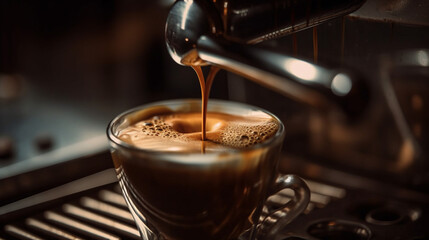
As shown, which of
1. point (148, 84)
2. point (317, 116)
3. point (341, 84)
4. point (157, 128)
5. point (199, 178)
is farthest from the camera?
point (148, 84)

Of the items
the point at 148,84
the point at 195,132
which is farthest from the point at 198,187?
the point at 148,84

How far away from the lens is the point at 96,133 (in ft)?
3.65

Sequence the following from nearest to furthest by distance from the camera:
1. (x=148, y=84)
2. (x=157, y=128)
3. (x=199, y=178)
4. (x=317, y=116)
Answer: (x=199, y=178) < (x=157, y=128) < (x=317, y=116) < (x=148, y=84)

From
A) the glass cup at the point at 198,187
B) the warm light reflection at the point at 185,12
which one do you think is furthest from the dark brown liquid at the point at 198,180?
the warm light reflection at the point at 185,12

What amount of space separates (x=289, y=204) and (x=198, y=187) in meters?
0.13

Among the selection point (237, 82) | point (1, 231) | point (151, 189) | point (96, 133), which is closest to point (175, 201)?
point (151, 189)

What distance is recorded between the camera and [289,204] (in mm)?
480

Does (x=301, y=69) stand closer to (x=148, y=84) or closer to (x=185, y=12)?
(x=185, y=12)

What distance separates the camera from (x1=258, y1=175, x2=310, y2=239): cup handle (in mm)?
469

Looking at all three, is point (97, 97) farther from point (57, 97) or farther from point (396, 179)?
point (396, 179)

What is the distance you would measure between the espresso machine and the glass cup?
0.07 m

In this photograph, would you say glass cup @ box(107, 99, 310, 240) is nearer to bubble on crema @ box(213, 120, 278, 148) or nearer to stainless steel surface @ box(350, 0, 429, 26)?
bubble on crema @ box(213, 120, 278, 148)

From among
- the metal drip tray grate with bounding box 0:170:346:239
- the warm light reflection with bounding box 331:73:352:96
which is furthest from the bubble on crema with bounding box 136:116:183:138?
the warm light reflection with bounding box 331:73:352:96

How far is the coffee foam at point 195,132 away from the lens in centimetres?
43
